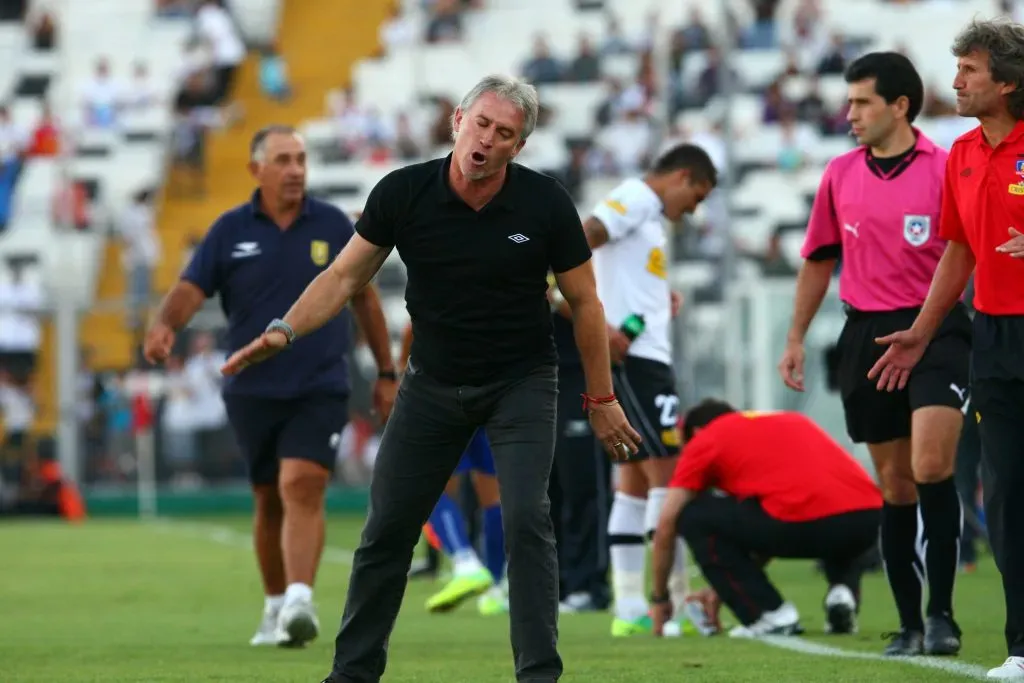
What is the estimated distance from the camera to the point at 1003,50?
23.8 ft

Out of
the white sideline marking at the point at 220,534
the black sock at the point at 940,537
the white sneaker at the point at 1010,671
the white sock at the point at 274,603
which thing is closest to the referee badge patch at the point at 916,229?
the black sock at the point at 940,537

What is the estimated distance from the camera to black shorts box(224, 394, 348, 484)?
377 inches

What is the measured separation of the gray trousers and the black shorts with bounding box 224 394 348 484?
9.10 feet

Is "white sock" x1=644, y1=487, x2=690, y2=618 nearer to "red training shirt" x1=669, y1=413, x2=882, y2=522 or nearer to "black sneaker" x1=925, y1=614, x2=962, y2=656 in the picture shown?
"red training shirt" x1=669, y1=413, x2=882, y2=522

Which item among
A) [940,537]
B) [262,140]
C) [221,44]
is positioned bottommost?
[940,537]

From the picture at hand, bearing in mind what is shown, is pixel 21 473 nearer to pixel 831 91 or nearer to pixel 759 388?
pixel 759 388

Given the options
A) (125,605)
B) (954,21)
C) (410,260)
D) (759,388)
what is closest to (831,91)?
(954,21)

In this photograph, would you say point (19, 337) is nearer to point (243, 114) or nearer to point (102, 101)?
point (102, 101)

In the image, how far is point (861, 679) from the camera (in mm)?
7211

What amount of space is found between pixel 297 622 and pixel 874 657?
2652 millimetres

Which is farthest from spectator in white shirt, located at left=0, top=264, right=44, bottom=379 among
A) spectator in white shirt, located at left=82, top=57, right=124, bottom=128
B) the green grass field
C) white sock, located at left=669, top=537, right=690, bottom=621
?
white sock, located at left=669, top=537, right=690, bottom=621

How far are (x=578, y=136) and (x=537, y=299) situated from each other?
23636mm

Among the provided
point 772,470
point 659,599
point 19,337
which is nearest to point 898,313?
point 772,470

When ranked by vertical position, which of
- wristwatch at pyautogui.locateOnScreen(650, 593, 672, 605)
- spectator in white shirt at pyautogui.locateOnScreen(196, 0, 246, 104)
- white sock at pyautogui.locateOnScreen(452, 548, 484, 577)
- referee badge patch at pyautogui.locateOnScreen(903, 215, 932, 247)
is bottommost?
white sock at pyautogui.locateOnScreen(452, 548, 484, 577)
